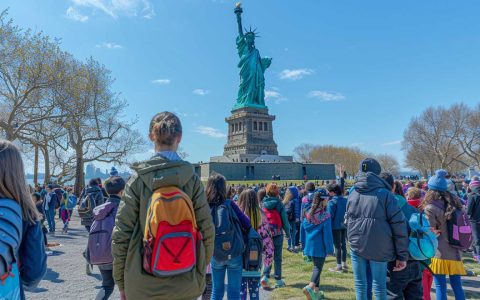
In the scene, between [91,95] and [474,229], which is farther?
[91,95]

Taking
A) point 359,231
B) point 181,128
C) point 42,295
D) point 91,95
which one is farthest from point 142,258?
point 91,95

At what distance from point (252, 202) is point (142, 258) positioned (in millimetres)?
2684

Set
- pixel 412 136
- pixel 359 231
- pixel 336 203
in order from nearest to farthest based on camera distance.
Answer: pixel 359 231
pixel 336 203
pixel 412 136

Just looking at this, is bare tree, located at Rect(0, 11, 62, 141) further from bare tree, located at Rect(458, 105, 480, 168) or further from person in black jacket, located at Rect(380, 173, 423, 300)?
bare tree, located at Rect(458, 105, 480, 168)

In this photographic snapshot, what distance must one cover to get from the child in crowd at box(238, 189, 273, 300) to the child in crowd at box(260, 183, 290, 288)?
344mm

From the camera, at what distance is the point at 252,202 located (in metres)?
4.80

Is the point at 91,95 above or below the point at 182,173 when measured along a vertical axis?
above

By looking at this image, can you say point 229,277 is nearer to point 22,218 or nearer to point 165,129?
point 165,129

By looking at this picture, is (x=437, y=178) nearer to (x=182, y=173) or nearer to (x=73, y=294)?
(x=182, y=173)

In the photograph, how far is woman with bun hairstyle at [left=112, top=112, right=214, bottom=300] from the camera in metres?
2.23

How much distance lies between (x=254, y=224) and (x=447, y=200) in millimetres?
2664

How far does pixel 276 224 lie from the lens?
6188 millimetres

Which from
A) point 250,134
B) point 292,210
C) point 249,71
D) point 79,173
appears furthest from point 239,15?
point 292,210

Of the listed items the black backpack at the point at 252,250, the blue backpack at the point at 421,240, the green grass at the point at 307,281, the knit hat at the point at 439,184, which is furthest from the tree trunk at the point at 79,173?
the blue backpack at the point at 421,240
